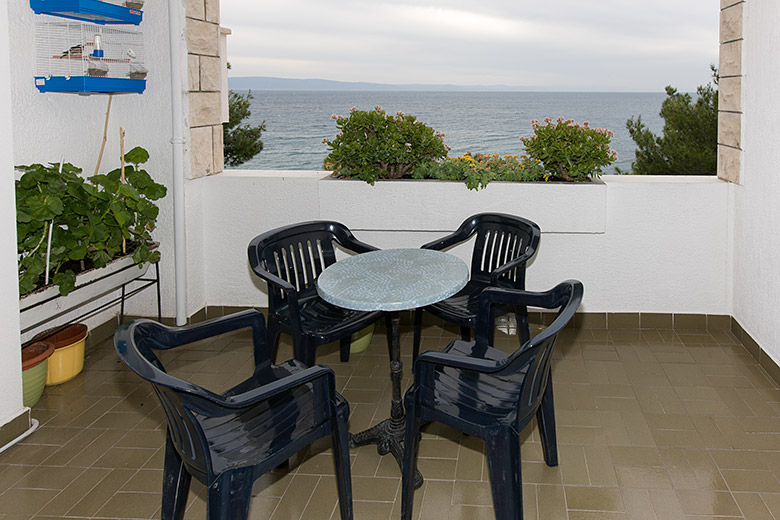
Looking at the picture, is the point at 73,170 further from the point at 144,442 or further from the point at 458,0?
the point at 458,0

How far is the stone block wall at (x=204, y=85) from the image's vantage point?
4.64 metres

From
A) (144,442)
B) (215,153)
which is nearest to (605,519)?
(144,442)

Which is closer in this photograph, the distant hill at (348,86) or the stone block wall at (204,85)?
the stone block wall at (204,85)

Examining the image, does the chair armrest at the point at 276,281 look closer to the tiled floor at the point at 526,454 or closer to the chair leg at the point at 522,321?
the tiled floor at the point at 526,454

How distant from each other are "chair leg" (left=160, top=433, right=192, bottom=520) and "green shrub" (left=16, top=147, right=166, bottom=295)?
4.97 ft

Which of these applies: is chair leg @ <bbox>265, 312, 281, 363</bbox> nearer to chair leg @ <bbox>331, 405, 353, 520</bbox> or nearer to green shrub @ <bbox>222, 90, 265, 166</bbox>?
chair leg @ <bbox>331, 405, 353, 520</bbox>

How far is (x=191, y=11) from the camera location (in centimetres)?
461

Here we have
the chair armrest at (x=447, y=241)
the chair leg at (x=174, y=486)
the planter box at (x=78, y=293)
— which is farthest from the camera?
the chair armrest at (x=447, y=241)

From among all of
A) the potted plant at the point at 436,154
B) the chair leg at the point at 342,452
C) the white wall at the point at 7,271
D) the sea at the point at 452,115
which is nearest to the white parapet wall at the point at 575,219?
the potted plant at the point at 436,154

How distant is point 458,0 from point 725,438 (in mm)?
37219

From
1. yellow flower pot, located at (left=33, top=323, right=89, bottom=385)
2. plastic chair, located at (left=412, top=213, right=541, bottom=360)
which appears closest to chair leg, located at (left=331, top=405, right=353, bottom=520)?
plastic chair, located at (left=412, top=213, right=541, bottom=360)

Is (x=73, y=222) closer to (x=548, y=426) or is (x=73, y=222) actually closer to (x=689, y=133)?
(x=548, y=426)

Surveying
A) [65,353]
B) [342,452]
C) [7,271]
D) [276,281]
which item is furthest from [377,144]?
[342,452]

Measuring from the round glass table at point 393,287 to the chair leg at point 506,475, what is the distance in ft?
2.00
